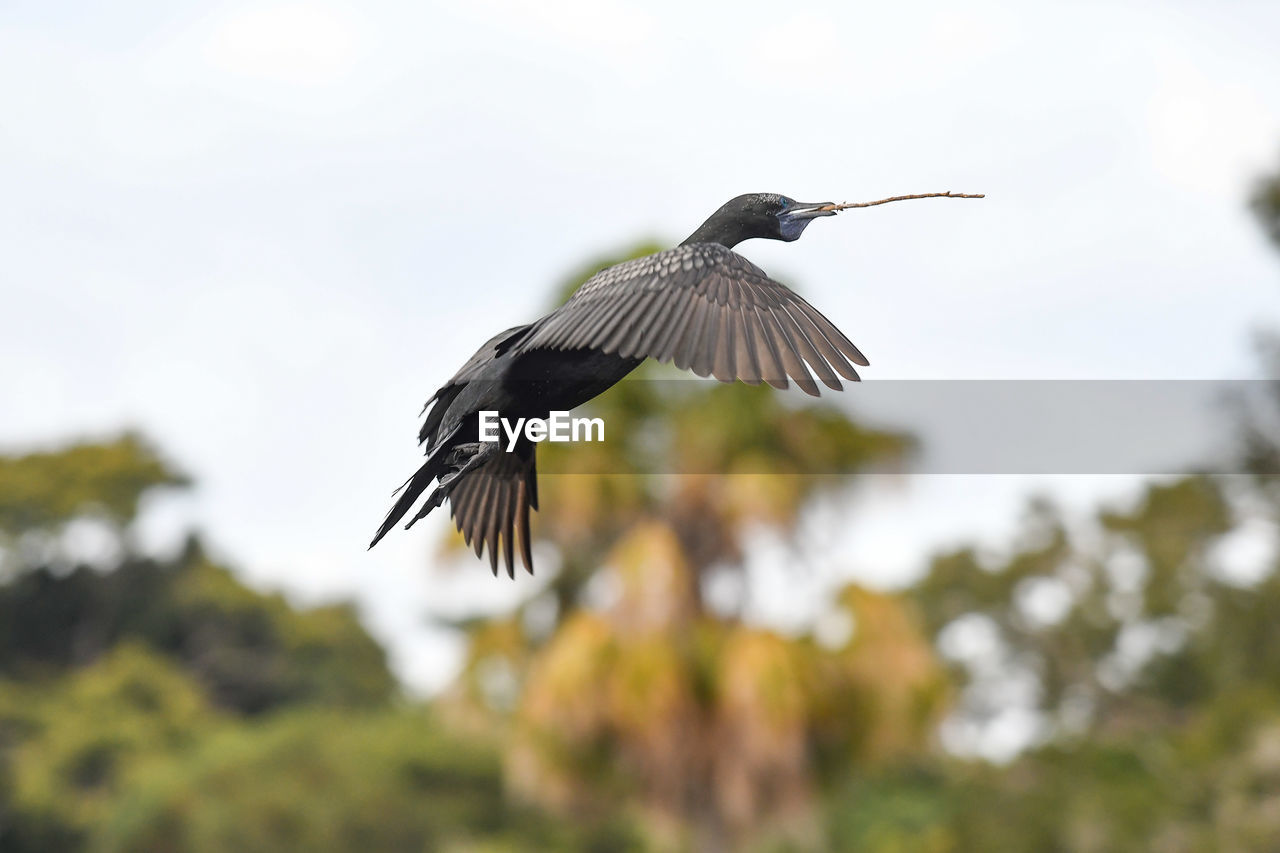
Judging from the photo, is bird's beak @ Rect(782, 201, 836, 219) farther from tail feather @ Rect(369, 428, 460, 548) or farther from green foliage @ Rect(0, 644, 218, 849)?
green foliage @ Rect(0, 644, 218, 849)

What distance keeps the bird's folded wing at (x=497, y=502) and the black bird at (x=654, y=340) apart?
0.80ft

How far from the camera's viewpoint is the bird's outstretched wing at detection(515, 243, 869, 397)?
2.92 meters

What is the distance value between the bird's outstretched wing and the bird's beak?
137mm

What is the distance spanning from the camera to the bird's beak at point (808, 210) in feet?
10.5

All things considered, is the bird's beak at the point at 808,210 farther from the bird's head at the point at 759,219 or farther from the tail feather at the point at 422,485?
the tail feather at the point at 422,485

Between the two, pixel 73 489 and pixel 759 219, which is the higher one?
pixel 73 489

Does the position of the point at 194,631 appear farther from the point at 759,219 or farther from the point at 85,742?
the point at 759,219

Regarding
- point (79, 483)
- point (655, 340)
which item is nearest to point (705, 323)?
point (655, 340)

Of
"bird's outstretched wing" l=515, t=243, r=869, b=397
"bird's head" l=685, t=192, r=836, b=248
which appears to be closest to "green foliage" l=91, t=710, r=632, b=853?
"bird's head" l=685, t=192, r=836, b=248

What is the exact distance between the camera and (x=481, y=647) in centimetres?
1466

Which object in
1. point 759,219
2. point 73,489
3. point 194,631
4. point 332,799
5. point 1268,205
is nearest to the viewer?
point 759,219

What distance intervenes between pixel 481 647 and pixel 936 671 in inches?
153

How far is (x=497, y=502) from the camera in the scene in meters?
3.99

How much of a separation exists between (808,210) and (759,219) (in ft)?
0.60
